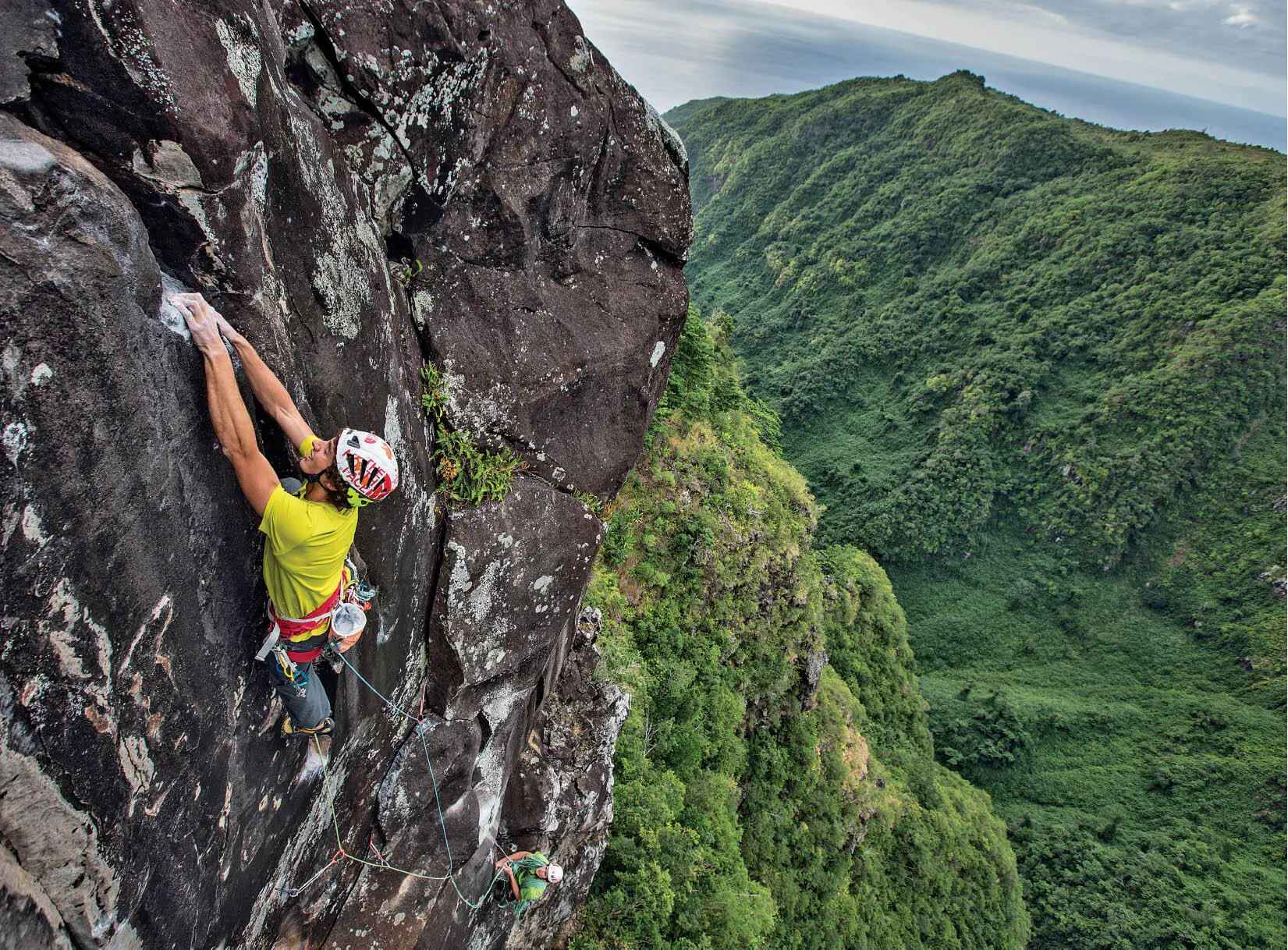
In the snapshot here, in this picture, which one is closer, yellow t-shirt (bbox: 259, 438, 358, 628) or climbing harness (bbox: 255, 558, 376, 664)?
yellow t-shirt (bbox: 259, 438, 358, 628)

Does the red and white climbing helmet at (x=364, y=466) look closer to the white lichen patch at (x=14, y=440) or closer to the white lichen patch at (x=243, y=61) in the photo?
the white lichen patch at (x=14, y=440)

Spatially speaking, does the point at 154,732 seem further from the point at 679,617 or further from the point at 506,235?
the point at 679,617

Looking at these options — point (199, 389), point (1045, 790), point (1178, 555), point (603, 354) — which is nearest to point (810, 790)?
point (603, 354)

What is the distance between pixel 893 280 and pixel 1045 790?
69.6m

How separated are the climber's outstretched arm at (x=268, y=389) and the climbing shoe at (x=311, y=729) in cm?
231

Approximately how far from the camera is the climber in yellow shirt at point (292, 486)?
3.95 m

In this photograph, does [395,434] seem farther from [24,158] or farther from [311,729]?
[24,158]

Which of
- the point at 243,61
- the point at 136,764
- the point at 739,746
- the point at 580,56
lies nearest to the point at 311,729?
the point at 136,764

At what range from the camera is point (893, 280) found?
95.9 metres

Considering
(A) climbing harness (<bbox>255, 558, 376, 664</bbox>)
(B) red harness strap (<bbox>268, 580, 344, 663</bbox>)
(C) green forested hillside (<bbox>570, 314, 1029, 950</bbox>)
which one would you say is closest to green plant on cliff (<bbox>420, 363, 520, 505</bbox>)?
(A) climbing harness (<bbox>255, 558, 376, 664</bbox>)

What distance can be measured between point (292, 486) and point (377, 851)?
461cm

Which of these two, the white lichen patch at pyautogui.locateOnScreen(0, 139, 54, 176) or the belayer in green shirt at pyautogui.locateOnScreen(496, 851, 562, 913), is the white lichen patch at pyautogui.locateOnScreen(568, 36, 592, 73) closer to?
the white lichen patch at pyautogui.locateOnScreen(0, 139, 54, 176)

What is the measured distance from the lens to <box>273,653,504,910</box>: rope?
18.8 feet

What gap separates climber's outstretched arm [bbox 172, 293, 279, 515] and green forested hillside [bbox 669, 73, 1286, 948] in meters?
49.8
